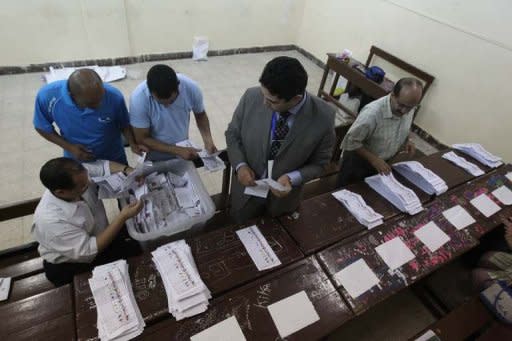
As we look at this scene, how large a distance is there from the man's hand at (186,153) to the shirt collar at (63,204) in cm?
79

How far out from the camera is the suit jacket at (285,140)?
1566 mm

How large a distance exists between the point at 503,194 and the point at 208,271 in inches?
93.5

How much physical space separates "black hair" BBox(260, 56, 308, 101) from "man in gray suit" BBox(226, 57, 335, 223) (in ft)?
0.13

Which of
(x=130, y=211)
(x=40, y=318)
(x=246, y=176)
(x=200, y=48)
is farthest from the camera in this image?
(x=200, y=48)

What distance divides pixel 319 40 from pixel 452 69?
289 centimetres

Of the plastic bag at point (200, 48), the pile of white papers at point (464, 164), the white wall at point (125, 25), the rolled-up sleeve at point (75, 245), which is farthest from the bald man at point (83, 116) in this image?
the plastic bag at point (200, 48)

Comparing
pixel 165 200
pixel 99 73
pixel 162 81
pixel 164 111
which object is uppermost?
pixel 162 81

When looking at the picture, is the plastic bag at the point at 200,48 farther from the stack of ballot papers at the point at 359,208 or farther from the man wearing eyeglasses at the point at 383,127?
the stack of ballot papers at the point at 359,208

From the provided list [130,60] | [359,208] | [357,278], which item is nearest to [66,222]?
[357,278]

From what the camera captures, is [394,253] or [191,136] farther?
[191,136]

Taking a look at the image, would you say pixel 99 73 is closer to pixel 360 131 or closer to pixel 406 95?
pixel 360 131

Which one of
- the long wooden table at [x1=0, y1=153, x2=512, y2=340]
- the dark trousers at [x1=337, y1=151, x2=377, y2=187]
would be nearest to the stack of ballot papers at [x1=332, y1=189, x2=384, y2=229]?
the long wooden table at [x1=0, y1=153, x2=512, y2=340]

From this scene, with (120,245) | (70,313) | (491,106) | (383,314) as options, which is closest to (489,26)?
(491,106)

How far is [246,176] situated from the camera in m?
1.66
